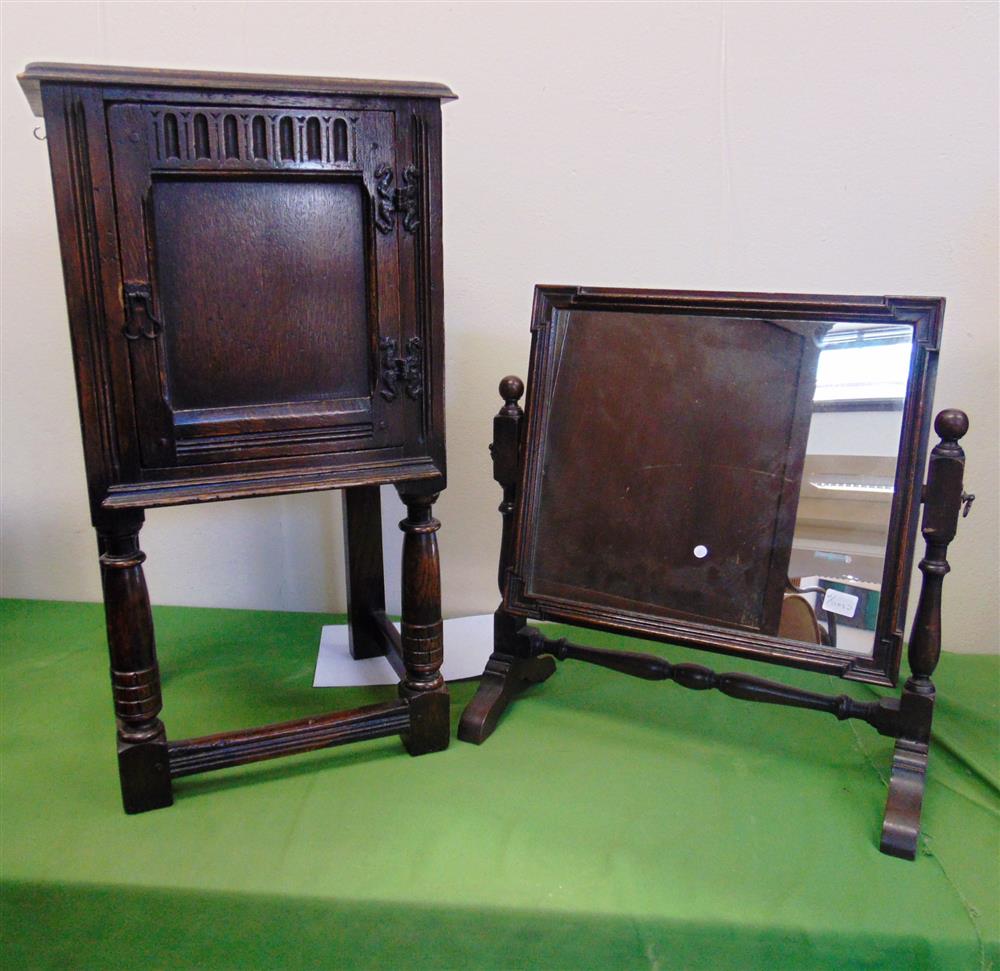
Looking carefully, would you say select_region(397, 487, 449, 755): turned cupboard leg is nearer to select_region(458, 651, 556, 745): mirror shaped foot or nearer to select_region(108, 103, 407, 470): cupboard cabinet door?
select_region(458, 651, 556, 745): mirror shaped foot

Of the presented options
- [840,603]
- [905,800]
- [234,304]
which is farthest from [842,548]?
[234,304]

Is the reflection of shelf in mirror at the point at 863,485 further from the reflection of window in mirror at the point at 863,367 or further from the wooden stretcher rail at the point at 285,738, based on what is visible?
A: the wooden stretcher rail at the point at 285,738

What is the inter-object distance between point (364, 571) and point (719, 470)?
2.42 feet

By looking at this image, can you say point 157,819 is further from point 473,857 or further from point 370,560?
Answer: point 370,560

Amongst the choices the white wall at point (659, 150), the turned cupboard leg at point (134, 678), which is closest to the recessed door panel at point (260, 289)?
the turned cupboard leg at point (134, 678)

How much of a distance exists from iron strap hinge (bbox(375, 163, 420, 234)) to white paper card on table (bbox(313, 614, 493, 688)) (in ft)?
2.71

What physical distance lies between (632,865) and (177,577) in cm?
128

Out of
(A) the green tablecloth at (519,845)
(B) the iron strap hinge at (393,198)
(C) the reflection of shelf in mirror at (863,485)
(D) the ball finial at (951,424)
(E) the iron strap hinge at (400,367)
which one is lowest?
(A) the green tablecloth at (519,845)

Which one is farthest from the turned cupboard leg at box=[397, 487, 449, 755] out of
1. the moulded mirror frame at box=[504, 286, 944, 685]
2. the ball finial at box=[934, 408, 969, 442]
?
the ball finial at box=[934, 408, 969, 442]

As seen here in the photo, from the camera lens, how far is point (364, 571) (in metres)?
1.69

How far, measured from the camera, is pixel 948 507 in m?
1.16

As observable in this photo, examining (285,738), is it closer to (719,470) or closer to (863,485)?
(719,470)

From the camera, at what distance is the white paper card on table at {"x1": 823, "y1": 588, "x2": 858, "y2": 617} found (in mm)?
1234

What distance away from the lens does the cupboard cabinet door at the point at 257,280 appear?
109 centimetres
